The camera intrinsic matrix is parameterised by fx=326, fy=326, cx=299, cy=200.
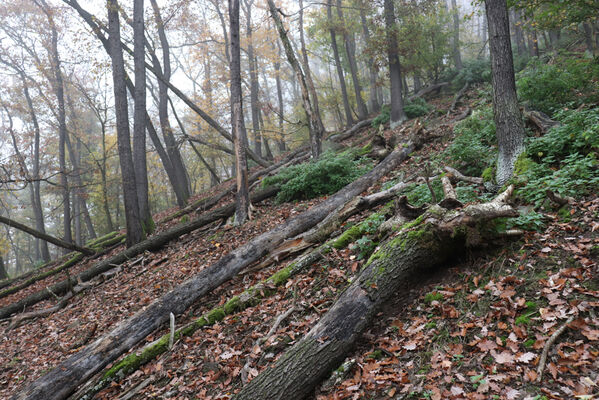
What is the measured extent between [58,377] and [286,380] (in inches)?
146

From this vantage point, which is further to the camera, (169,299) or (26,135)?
(26,135)

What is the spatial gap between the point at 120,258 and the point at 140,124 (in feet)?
15.3

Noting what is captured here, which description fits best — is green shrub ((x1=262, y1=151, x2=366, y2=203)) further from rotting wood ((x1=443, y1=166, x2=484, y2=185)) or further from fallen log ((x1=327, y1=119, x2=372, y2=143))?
fallen log ((x1=327, y1=119, x2=372, y2=143))

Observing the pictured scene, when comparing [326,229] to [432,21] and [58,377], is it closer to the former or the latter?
[58,377]

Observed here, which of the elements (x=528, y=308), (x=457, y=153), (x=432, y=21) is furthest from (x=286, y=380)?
(x=432, y=21)

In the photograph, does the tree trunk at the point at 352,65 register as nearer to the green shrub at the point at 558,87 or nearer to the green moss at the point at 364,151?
the green moss at the point at 364,151

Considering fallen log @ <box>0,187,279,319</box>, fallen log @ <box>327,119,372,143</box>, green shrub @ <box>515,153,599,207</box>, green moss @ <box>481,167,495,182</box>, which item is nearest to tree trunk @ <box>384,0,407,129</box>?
fallen log @ <box>327,119,372,143</box>

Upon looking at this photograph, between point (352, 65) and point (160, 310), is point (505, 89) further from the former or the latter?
point (352, 65)

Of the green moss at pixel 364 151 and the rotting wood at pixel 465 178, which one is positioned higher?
the green moss at pixel 364 151

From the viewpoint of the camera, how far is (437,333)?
353 centimetres

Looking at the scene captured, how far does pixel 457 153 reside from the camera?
7309 millimetres

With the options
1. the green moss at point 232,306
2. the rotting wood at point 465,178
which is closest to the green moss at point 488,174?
the rotting wood at point 465,178

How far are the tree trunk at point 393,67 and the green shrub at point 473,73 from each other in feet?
20.2

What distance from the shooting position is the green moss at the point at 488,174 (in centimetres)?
623
